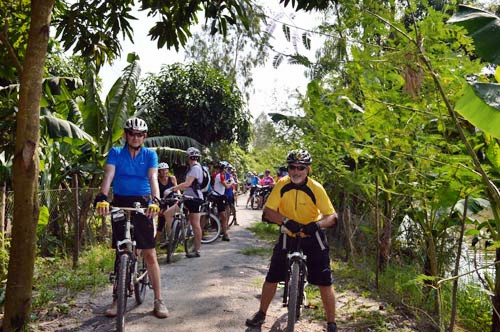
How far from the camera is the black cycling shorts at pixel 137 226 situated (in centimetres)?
461

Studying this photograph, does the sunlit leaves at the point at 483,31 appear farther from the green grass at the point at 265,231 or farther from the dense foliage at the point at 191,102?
the dense foliage at the point at 191,102

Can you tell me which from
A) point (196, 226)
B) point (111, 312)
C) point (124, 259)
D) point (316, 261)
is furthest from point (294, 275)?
point (196, 226)

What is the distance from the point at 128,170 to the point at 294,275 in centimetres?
201

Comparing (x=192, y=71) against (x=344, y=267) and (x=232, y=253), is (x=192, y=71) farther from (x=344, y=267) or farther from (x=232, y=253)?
(x=344, y=267)

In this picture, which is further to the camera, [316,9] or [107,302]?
[107,302]

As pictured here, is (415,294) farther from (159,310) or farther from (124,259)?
(124,259)

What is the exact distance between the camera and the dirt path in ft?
15.5

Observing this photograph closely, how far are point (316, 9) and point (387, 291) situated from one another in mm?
3908

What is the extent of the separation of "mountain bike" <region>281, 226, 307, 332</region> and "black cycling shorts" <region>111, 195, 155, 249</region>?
140cm

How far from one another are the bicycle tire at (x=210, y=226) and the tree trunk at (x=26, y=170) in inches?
251

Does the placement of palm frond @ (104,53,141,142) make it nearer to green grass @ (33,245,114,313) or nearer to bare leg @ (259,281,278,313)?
green grass @ (33,245,114,313)

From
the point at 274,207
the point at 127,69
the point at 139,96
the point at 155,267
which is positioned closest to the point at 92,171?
the point at 127,69

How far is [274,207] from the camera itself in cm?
470

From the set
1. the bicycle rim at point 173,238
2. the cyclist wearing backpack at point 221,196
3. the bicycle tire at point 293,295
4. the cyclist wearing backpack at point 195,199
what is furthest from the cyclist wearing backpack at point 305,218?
the cyclist wearing backpack at point 221,196
